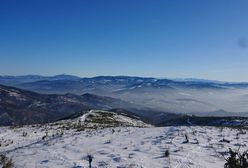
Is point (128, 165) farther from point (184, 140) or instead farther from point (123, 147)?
point (184, 140)

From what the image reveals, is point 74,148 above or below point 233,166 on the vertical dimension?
below

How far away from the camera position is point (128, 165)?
12203 millimetres

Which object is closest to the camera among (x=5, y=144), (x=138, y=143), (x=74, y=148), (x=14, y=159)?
(x=14, y=159)

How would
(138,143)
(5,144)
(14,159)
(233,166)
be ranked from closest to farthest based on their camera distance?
(233,166) → (14,159) → (138,143) → (5,144)

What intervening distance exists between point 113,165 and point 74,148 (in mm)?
4548

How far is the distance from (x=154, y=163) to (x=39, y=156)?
5.03m

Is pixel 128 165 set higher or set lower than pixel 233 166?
lower

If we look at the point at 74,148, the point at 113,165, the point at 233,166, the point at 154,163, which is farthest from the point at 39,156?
the point at 233,166

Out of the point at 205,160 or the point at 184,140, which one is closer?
the point at 205,160

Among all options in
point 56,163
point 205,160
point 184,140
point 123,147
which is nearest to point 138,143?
point 123,147

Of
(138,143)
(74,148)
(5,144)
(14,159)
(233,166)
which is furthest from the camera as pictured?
(5,144)

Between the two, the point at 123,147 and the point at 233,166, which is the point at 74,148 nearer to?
the point at 123,147

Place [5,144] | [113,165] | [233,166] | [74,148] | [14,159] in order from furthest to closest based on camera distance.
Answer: [5,144] → [74,148] → [14,159] → [113,165] → [233,166]

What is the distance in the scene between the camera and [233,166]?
8836mm
